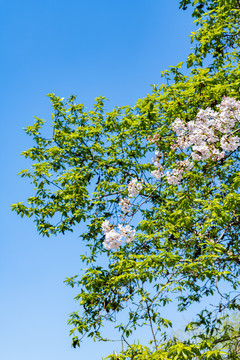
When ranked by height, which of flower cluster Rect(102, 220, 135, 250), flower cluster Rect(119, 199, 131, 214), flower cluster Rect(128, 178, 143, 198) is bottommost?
flower cluster Rect(102, 220, 135, 250)

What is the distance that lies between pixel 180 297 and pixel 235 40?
240 inches

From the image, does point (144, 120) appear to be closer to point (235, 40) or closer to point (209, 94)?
point (209, 94)

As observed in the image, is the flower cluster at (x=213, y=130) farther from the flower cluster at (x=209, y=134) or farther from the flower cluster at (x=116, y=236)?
the flower cluster at (x=116, y=236)

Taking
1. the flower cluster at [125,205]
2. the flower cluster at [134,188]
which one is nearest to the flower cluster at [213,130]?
the flower cluster at [134,188]

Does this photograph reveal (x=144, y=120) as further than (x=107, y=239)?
Yes

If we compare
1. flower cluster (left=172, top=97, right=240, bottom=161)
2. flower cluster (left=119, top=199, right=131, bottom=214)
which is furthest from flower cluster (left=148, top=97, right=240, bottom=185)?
flower cluster (left=119, top=199, right=131, bottom=214)

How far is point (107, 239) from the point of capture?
5.41 meters

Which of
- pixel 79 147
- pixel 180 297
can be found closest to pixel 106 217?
pixel 79 147

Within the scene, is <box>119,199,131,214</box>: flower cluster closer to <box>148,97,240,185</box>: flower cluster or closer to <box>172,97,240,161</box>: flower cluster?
<box>148,97,240,185</box>: flower cluster

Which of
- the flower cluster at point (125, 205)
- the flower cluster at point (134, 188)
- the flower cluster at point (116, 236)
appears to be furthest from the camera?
the flower cluster at point (134, 188)

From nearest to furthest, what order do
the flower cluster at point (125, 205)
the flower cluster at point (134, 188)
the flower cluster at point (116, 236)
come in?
the flower cluster at point (116, 236) → the flower cluster at point (125, 205) → the flower cluster at point (134, 188)

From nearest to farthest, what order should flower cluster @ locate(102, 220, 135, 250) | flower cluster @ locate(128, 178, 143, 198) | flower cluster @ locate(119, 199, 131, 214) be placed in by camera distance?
flower cluster @ locate(102, 220, 135, 250) < flower cluster @ locate(119, 199, 131, 214) < flower cluster @ locate(128, 178, 143, 198)

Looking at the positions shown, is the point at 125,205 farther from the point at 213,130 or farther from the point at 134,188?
the point at 213,130

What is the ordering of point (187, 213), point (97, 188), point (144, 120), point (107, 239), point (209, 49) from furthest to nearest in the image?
point (209, 49), point (97, 188), point (144, 120), point (187, 213), point (107, 239)
